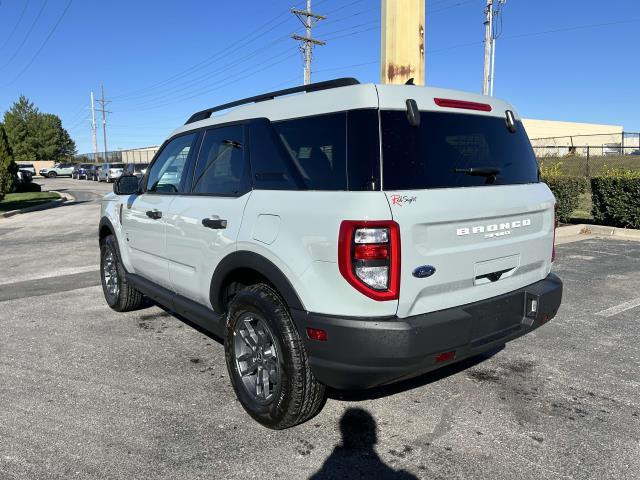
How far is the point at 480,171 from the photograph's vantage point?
3.00 meters

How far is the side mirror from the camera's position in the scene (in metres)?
4.91

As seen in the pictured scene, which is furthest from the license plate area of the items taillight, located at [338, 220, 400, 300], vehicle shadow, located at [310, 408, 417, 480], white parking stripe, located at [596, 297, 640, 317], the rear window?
white parking stripe, located at [596, 297, 640, 317]

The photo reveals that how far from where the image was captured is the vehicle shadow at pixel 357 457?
2.66m

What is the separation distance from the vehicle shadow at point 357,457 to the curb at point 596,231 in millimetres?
8694

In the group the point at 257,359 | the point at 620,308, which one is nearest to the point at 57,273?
the point at 257,359

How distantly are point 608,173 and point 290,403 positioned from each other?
36.1 feet

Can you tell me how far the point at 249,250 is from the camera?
3021 mm

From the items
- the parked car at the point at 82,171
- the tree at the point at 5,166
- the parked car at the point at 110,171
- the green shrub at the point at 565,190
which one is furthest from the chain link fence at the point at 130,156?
the green shrub at the point at 565,190

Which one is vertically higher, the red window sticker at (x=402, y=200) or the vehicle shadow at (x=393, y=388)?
the red window sticker at (x=402, y=200)

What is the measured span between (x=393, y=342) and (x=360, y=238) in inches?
21.2

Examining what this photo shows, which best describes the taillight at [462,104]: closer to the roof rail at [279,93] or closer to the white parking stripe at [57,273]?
the roof rail at [279,93]

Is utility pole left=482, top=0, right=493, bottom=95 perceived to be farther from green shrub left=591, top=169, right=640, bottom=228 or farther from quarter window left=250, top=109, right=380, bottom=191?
quarter window left=250, top=109, right=380, bottom=191

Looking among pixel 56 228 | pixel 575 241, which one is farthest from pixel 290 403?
pixel 56 228

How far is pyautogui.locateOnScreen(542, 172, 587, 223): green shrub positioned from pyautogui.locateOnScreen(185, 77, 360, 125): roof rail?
30.5ft
